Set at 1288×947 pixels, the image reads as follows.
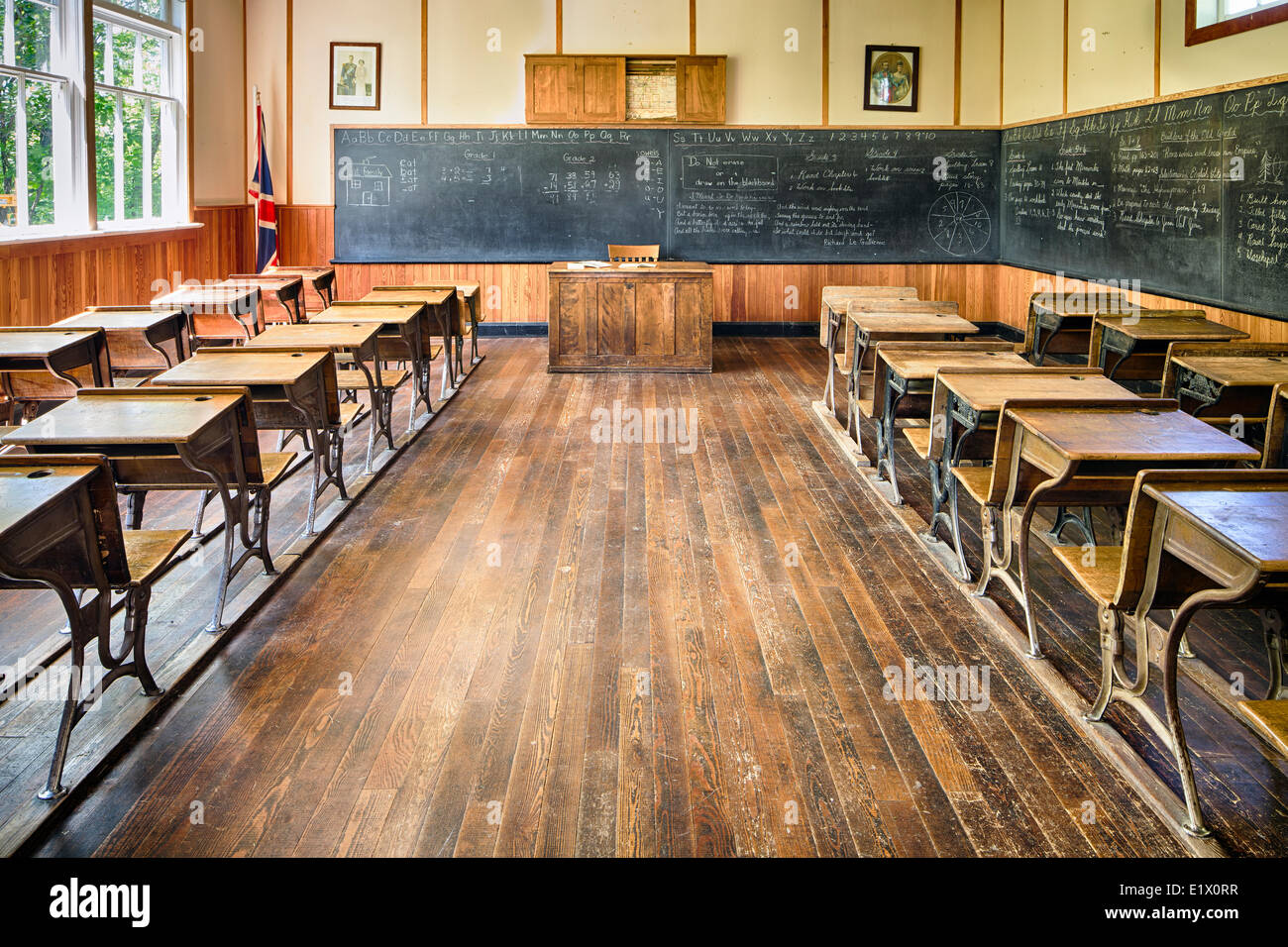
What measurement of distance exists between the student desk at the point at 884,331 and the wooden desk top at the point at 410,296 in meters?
2.50

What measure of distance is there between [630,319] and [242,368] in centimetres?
454

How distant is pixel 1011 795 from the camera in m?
2.57

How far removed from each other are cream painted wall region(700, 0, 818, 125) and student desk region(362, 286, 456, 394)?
13.1 ft

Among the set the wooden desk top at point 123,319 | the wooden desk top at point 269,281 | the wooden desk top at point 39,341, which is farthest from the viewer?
the wooden desk top at point 269,281

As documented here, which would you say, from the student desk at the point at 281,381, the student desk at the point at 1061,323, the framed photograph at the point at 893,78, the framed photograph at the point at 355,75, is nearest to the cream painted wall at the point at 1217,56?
the student desk at the point at 1061,323

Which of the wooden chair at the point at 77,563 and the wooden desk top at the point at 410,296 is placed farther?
the wooden desk top at the point at 410,296

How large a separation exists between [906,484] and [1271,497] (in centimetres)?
296

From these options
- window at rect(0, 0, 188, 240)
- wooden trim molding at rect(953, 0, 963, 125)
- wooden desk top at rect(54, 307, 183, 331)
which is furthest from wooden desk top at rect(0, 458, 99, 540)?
wooden trim molding at rect(953, 0, 963, 125)

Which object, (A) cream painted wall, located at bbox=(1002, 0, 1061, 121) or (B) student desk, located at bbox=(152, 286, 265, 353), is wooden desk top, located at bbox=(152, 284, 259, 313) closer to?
(B) student desk, located at bbox=(152, 286, 265, 353)

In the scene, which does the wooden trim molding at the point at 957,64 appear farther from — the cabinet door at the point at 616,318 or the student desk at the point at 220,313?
the student desk at the point at 220,313

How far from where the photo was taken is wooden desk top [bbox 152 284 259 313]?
6152mm

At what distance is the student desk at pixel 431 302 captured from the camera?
6.66 m

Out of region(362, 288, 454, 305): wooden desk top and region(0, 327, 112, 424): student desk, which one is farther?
region(362, 288, 454, 305): wooden desk top
